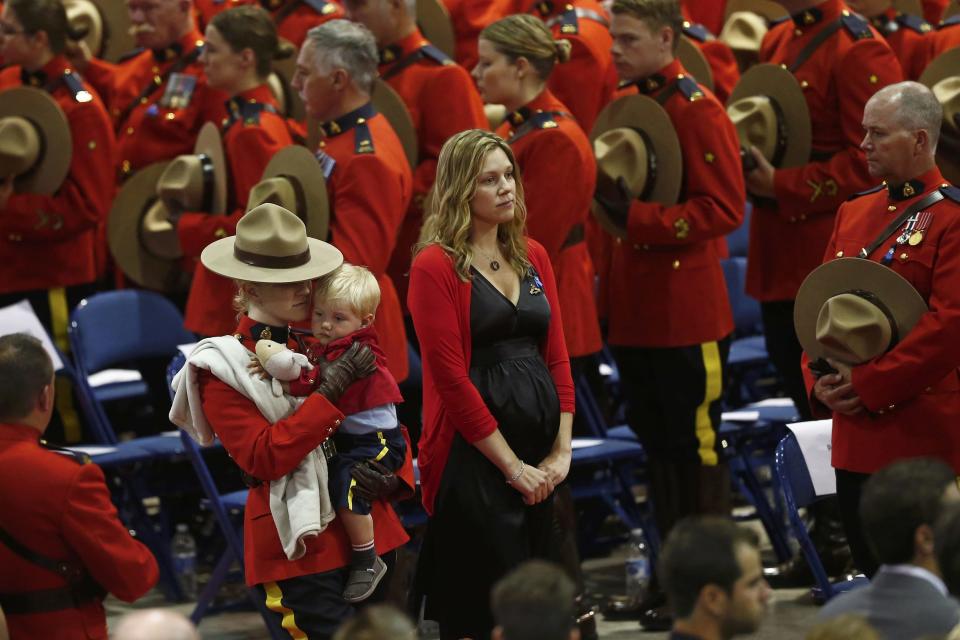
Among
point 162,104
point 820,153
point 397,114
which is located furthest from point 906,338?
point 162,104

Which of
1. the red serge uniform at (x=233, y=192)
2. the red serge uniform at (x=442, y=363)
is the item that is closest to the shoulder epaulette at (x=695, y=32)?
the red serge uniform at (x=233, y=192)

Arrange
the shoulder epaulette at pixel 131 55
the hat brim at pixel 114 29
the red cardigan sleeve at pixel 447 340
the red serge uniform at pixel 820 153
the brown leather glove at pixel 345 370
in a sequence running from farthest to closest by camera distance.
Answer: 1. the hat brim at pixel 114 29
2. the shoulder epaulette at pixel 131 55
3. the red serge uniform at pixel 820 153
4. the red cardigan sleeve at pixel 447 340
5. the brown leather glove at pixel 345 370

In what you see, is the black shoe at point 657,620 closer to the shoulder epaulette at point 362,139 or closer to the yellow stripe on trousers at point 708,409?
the yellow stripe on trousers at point 708,409

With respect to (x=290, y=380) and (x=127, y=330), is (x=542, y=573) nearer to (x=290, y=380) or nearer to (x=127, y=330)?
(x=290, y=380)

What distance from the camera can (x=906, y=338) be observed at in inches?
198

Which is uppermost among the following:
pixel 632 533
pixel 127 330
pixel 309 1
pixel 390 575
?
pixel 309 1

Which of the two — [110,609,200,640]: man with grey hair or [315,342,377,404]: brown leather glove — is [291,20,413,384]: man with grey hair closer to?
[315,342,377,404]: brown leather glove

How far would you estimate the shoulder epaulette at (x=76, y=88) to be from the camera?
741cm

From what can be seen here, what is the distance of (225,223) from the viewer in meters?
6.60

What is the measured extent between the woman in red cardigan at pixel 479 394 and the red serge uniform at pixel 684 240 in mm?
1430

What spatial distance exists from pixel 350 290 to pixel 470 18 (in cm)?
385

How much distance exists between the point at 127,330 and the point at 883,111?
319 cm

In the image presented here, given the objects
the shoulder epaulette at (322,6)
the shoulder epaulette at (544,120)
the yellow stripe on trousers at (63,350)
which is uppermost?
the shoulder epaulette at (544,120)

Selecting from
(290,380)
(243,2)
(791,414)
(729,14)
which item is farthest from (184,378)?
(729,14)
